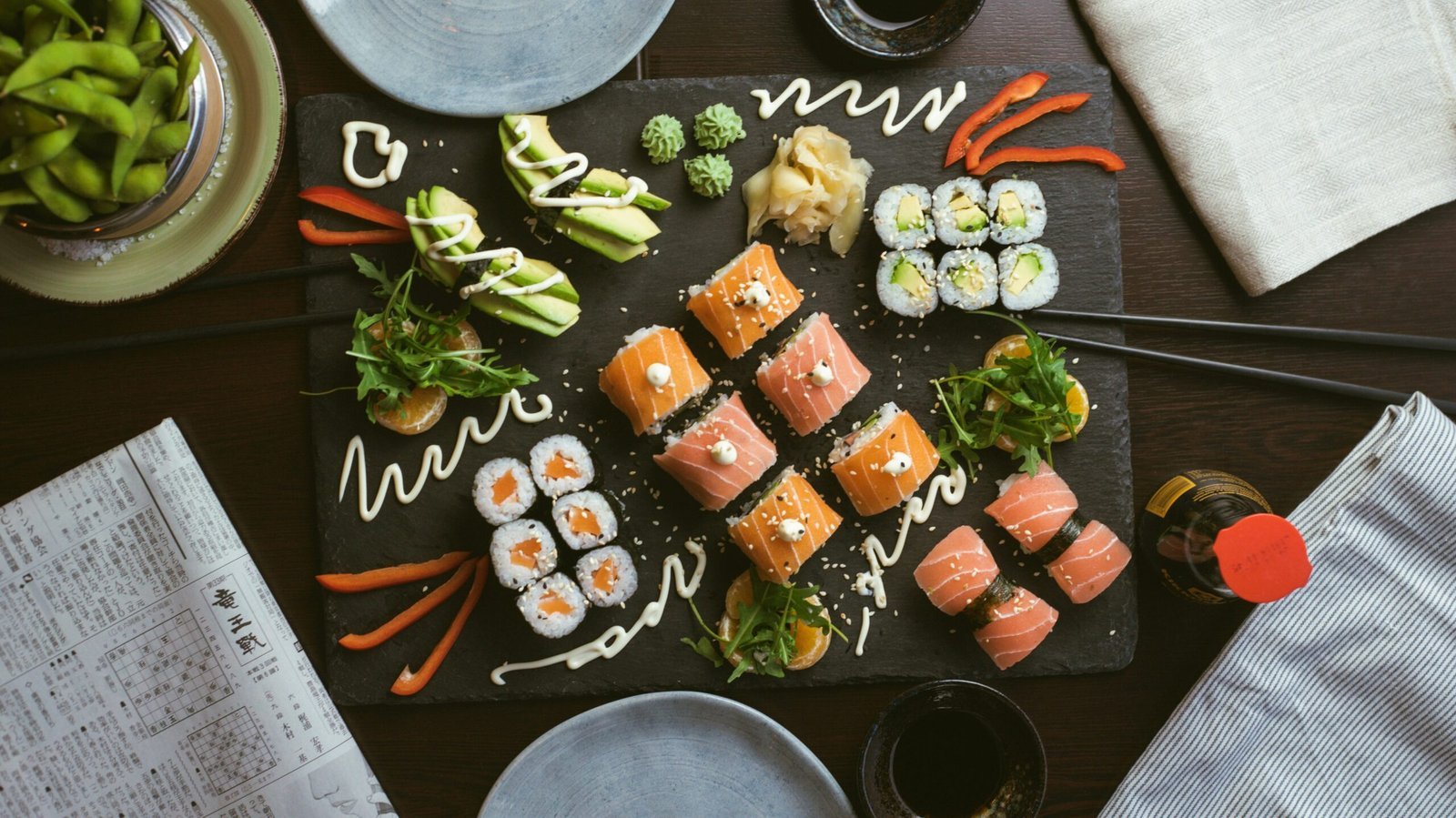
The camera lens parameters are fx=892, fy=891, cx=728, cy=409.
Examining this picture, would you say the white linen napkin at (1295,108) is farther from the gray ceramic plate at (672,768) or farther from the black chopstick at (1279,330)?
the gray ceramic plate at (672,768)

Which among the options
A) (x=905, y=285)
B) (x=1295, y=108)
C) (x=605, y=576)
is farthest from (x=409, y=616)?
(x=1295, y=108)

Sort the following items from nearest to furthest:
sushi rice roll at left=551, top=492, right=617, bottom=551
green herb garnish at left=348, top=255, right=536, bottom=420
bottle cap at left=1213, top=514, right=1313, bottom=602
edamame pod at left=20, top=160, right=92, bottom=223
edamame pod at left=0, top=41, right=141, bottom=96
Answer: edamame pod at left=0, top=41, right=141, bottom=96 → edamame pod at left=20, top=160, right=92, bottom=223 → bottle cap at left=1213, top=514, right=1313, bottom=602 → green herb garnish at left=348, top=255, right=536, bottom=420 → sushi rice roll at left=551, top=492, right=617, bottom=551

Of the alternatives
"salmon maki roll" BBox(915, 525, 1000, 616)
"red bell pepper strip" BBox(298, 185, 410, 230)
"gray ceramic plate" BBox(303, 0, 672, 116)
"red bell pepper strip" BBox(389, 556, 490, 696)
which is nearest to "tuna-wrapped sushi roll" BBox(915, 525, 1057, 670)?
"salmon maki roll" BBox(915, 525, 1000, 616)

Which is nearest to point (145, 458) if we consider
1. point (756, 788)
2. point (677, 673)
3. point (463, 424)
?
point (463, 424)

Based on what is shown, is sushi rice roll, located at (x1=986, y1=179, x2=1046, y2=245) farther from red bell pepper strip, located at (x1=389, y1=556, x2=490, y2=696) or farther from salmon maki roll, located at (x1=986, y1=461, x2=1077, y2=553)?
red bell pepper strip, located at (x1=389, y1=556, x2=490, y2=696)

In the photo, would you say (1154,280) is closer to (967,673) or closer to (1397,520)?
(1397,520)
